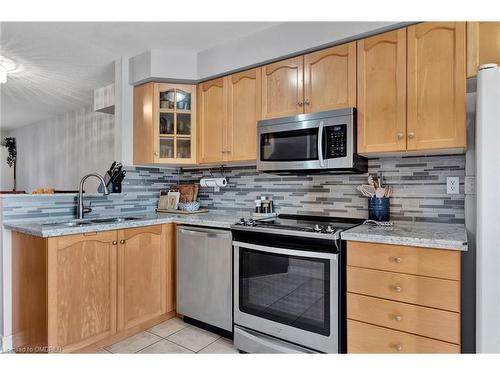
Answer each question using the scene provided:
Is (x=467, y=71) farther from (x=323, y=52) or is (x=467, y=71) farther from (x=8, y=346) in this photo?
(x=8, y=346)

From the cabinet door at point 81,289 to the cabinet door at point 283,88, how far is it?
1.45 metres

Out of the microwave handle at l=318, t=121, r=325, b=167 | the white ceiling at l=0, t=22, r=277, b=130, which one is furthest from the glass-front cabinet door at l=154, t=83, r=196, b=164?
the microwave handle at l=318, t=121, r=325, b=167

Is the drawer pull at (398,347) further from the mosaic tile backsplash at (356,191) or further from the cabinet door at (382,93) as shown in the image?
the cabinet door at (382,93)

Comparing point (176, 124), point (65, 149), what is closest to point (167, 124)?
point (176, 124)

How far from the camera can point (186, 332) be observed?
2273 millimetres

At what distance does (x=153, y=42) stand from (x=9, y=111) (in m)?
4.14

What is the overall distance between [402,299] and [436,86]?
1159mm

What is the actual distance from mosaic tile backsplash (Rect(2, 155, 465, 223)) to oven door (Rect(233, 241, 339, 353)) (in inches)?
26.8

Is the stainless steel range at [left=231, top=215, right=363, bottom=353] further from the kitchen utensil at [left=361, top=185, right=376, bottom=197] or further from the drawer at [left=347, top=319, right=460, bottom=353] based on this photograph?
the kitchen utensil at [left=361, top=185, right=376, bottom=197]

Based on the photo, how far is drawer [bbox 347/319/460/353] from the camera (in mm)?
1454

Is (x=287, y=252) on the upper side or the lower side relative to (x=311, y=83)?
lower

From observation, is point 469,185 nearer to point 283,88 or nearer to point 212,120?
point 283,88

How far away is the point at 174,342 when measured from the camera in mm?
2127

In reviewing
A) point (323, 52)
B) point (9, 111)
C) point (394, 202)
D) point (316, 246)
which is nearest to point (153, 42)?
point (323, 52)
